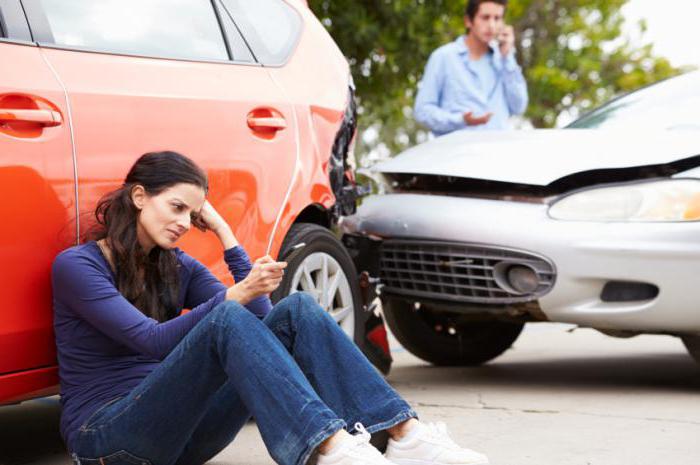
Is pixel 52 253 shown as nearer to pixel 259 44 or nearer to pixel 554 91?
pixel 259 44

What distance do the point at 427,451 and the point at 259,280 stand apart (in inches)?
26.0

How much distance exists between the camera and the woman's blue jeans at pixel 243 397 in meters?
3.05

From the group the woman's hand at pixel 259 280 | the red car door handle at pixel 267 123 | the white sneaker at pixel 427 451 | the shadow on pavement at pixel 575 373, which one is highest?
the red car door handle at pixel 267 123

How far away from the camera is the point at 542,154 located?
5.33 meters

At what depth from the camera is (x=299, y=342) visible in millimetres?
3365

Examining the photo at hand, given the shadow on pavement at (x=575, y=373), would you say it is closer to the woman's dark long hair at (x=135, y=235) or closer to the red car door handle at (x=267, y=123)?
the red car door handle at (x=267, y=123)

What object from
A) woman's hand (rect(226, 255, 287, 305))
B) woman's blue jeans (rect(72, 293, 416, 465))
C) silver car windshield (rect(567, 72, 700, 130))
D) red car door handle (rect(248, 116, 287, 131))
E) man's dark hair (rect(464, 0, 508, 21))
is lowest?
woman's blue jeans (rect(72, 293, 416, 465))

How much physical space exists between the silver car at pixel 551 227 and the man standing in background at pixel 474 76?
3.59 ft


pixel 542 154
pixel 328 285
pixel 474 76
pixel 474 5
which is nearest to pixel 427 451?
pixel 328 285

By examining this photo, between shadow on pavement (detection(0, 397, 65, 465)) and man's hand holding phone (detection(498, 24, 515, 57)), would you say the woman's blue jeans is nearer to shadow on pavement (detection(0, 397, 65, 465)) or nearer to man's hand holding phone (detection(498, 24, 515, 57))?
shadow on pavement (detection(0, 397, 65, 465))

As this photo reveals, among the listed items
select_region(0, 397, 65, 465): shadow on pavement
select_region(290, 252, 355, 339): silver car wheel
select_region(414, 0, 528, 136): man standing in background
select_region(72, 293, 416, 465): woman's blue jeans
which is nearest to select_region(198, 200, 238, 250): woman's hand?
select_region(72, 293, 416, 465): woman's blue jeans

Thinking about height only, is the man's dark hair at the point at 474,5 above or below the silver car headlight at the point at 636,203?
above

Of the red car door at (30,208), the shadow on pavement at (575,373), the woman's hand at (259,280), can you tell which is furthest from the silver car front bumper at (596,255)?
the red car door at (30,208)

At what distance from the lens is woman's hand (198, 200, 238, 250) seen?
3.81m
